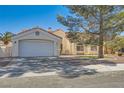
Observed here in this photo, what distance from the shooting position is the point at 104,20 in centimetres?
2539

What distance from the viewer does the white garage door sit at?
28.2 metres

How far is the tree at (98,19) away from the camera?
24.5m

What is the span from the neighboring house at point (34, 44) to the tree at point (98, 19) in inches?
190

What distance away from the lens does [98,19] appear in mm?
25516

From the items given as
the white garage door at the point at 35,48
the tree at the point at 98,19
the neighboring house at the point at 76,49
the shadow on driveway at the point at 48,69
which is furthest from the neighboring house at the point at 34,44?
the shadow on driveway at the point at 48,69

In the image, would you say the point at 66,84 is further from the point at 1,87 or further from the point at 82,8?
the point at 82,8

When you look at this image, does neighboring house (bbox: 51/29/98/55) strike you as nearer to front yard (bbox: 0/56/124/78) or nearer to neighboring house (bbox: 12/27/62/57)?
neighboring house (bbox: 12/27/62/57)

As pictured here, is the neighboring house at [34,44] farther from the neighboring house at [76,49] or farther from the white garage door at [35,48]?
the neighboring house at [76,49]

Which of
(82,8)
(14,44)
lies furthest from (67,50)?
(82,8)

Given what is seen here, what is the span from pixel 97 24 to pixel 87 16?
5.38 feet

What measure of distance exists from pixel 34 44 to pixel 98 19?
848cm

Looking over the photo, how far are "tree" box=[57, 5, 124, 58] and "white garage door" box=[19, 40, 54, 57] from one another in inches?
199

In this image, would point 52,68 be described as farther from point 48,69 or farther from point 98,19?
point 98,19

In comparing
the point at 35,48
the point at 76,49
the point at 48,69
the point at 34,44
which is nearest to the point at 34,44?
the point at 34,44
